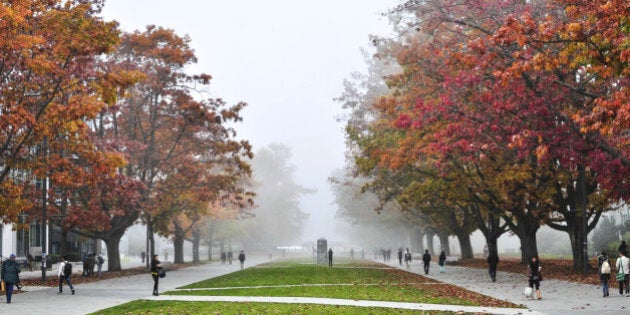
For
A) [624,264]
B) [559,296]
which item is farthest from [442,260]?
[624,264]

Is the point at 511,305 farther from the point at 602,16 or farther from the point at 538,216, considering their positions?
the point at 538,216

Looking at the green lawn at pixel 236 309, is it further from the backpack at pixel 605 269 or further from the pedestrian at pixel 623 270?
the pedestrian at pixel 623 270

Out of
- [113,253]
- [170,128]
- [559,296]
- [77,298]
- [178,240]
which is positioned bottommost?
[559,296]

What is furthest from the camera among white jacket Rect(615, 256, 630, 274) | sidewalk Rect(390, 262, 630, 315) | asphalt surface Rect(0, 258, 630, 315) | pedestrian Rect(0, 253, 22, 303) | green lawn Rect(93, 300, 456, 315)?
pedestrian Rect(0, 253, 22, 303)

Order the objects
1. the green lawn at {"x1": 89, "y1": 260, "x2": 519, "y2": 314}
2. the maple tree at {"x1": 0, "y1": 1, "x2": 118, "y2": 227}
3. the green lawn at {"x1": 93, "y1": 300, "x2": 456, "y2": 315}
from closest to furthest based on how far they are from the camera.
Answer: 1. the green lawn at {"x1": 93, "y1": 300, "x2": 456, "y2": 315}
2. the green lawn at {"x1": 89, "y1": 260, "x2": 519, "y2": 314}
3. the maple tree at {"x1": 0, "y1": 1, "x2": 118, "y2": 227}

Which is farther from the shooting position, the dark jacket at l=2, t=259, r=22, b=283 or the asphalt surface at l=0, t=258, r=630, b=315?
the dark jacket at l=2, t=259, r=22, b=283

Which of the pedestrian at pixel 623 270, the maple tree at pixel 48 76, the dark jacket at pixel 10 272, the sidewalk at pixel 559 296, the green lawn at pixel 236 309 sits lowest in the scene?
the sidewalk at pixel 559 296

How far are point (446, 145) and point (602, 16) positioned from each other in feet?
37.7

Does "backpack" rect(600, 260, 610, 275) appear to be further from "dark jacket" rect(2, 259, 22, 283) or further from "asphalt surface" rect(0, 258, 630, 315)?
"dark jacket" rect(2, 259, 22, 283)

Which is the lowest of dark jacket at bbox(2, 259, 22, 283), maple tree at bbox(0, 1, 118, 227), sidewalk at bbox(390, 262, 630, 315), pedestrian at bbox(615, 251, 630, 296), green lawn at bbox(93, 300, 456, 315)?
sidewalk at bbox(390, 262, 630, 315)

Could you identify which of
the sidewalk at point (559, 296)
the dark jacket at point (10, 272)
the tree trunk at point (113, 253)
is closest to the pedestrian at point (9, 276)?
the dark jacket at point (10, 272)

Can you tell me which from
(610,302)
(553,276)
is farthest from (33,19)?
Answer: (553,276)

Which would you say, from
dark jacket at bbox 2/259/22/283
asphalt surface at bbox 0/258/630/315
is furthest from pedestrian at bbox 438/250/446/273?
dark jacket at bbox 2/259/22/283

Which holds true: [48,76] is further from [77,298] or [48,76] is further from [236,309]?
[236,309]
